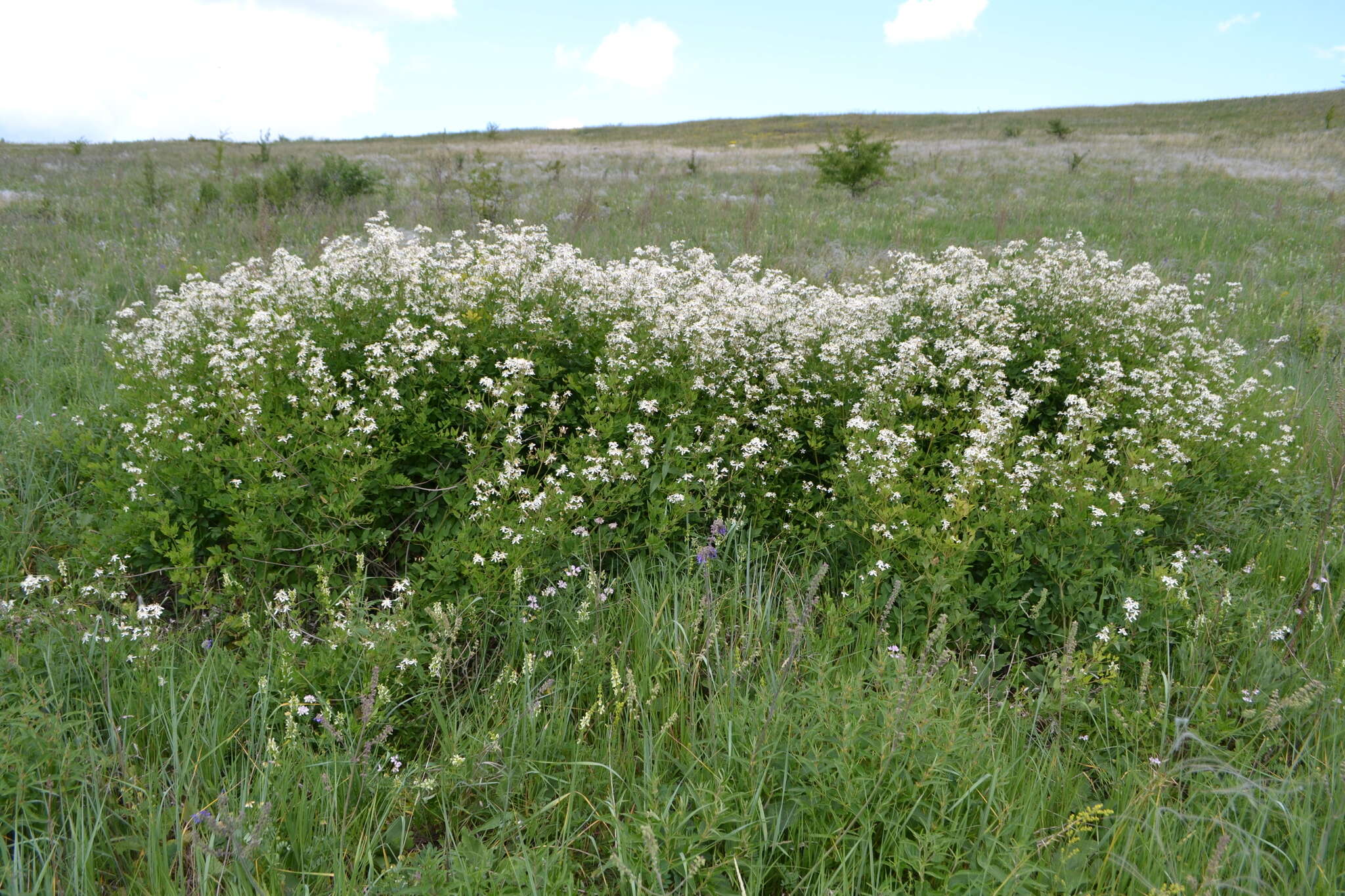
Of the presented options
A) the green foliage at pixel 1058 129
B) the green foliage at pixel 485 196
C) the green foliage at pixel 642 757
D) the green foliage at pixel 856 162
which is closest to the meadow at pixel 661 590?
the green foliage at pixel 642 757

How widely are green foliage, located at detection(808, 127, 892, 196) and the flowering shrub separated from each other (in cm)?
1430

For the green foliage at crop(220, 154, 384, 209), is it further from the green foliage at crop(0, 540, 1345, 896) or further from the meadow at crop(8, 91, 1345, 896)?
the green foliage at crop(0, 540, 1345, 896)

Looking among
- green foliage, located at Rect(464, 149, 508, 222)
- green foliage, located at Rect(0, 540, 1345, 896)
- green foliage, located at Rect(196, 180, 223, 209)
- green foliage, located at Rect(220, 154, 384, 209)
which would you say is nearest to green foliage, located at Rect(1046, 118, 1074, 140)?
green foliage, located at Rect(464, 149, 508, 222)

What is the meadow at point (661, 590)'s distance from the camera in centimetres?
227

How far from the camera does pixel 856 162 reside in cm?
1886

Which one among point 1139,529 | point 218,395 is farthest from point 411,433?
point 1139,529

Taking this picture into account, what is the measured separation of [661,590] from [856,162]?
18.0 m

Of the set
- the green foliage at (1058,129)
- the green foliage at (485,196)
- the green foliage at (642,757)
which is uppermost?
the green foliage at (1058,129)

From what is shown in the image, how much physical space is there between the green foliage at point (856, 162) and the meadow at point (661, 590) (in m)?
13.1

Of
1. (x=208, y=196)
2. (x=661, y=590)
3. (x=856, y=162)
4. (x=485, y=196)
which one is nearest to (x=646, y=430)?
(x=661, y=590)

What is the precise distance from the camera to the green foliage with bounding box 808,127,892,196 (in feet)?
61.7

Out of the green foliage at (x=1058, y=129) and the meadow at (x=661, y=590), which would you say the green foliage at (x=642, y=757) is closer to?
the meadow at (x=661, y=590)

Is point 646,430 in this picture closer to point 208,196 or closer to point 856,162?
point 208,196

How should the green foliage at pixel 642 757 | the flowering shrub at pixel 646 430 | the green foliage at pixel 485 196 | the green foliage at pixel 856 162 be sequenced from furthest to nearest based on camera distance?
the green foliage at pixel 856 162 → the green foliage at pixel 485 196 → the flowering shrub at pixel 646 430 → the green foliage at pixel 642 757
